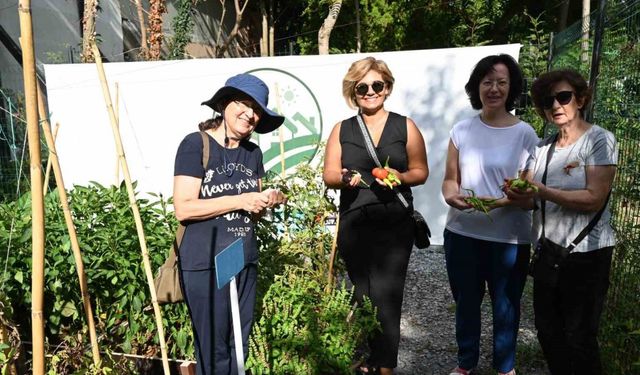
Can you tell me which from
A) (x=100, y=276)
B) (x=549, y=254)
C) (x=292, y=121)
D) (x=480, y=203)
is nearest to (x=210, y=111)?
(x=292, y=121)

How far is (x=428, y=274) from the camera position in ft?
15.7

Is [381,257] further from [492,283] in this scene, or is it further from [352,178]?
[492,283]

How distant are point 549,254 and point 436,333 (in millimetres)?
1558

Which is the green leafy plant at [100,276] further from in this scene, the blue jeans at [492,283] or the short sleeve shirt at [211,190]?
the blue jeans at [492,283]

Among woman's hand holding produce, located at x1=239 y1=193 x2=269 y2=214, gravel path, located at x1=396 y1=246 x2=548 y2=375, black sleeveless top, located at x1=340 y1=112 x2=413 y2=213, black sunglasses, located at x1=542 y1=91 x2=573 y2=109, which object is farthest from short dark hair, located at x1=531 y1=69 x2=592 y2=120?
gravel path, located at x1=396 y1=246 x2=548 y2=375

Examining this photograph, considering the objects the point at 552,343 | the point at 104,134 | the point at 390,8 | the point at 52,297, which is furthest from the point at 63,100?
the point at 390,8

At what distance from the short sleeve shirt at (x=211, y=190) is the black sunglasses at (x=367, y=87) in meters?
0.72

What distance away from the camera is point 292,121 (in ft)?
18.2

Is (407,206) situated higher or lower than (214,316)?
higher

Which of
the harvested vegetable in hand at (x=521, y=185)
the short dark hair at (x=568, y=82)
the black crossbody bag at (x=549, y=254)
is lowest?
the black crossbody bag at (x=549, y=254)

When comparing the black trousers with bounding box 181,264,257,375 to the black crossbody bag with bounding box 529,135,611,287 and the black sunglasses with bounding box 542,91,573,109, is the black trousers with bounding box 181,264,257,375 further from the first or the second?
the black sunglasses with bounding box 542,91,573,109

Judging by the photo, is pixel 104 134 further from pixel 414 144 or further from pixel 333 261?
pixel 414 144

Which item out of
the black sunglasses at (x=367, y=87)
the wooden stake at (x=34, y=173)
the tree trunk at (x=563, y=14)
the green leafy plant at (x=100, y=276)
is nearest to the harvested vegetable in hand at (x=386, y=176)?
the black sunglasses at (x=367, y=87)

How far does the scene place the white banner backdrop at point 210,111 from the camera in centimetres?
530
